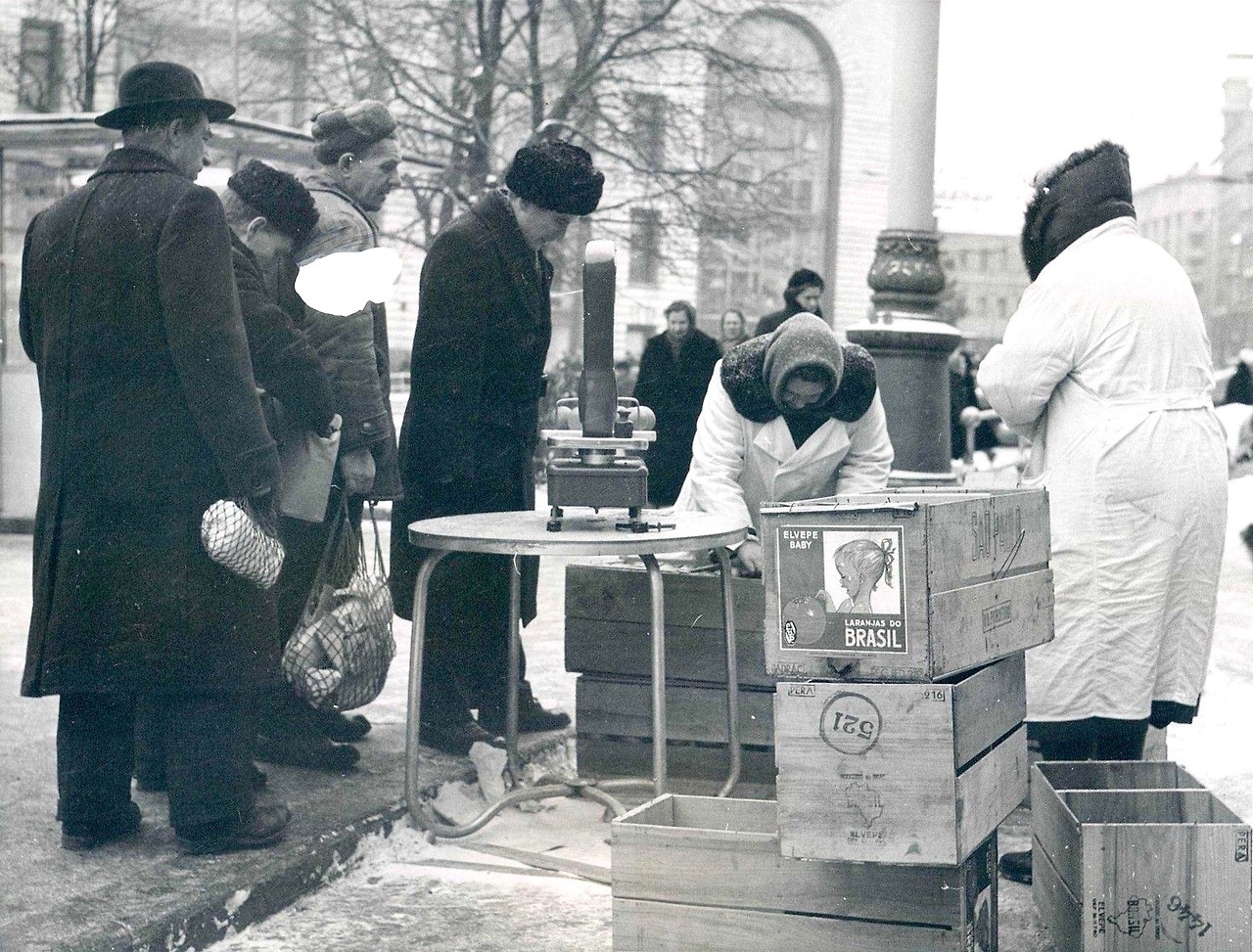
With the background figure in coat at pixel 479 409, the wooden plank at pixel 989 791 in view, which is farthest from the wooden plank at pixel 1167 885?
the background figure in coat at pixel 479 409

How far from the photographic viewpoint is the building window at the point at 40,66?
10789mm

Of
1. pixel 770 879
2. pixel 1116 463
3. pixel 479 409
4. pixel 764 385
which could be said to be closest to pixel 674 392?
pixel 479 409

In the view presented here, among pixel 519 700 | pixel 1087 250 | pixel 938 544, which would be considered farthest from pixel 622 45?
pixel 938 544

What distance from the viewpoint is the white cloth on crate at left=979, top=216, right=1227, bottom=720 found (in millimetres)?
3605

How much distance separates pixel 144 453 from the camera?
3408 mm

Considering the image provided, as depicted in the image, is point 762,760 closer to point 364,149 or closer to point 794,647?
point 794,647

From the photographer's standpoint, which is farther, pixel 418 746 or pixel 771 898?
pixel 418 746

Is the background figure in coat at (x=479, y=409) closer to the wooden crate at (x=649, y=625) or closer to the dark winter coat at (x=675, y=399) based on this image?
the wooden crate at (x=649, y=625)

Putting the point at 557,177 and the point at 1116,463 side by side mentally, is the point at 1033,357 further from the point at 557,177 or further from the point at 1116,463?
the point at 557,177

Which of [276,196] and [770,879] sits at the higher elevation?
[276,196]

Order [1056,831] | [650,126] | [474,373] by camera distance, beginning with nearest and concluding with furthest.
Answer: [1056,831] < [474,373] < [650,126]

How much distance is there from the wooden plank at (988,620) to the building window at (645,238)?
11.8 m

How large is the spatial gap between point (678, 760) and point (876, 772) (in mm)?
1536

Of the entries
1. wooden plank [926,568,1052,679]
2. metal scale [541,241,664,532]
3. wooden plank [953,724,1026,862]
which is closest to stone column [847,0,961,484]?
metal scale [541,241,664,532]
